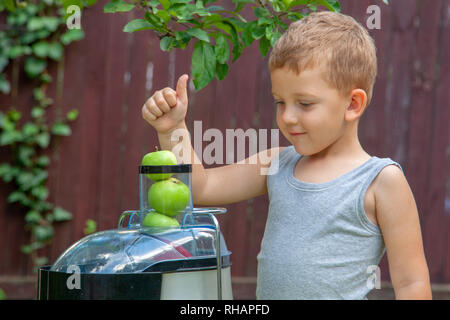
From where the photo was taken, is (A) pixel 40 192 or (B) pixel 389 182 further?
(A) pixel 40 192

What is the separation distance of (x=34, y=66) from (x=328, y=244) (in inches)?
91.2

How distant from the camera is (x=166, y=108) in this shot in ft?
4.73

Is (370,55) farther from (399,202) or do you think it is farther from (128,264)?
(128,264)

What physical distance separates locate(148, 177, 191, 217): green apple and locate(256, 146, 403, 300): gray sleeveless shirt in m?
0.32

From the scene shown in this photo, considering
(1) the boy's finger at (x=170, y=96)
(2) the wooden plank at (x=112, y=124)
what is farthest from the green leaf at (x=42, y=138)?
(1) the boy's finger at (x=170, y=96)

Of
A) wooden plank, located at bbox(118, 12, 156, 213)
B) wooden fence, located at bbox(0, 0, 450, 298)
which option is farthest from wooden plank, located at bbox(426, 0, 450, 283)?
wooden plank, located at bbox(118, 12, 156, 213)

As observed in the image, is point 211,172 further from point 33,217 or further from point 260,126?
point 33,217

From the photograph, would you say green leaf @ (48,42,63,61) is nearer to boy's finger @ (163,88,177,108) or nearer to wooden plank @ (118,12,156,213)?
wooden plank @ (118,12,156,213)

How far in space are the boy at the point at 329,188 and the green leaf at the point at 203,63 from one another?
0.08 metres

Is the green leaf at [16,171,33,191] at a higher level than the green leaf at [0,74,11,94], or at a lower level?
lower

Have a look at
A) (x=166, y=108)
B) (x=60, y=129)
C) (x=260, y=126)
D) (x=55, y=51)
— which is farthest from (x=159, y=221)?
(x=55, y=51)

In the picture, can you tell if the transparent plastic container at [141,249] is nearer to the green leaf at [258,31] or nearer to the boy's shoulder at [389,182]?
the boy's shoulder at [389,182]

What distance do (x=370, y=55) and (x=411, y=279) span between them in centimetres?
54

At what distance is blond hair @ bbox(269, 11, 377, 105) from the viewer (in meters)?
1.31
